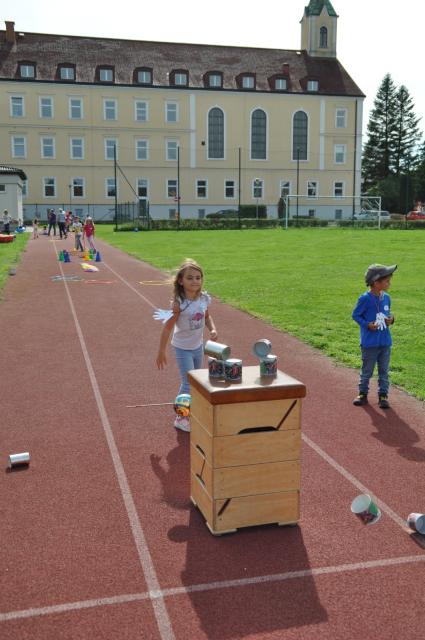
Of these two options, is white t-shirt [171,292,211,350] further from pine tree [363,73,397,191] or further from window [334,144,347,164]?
pine tree [363,73,397,191]

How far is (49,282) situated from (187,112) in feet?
189

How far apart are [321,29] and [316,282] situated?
70857mm

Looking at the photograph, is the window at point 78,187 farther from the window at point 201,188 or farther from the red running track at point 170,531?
the red running track at point 170,531

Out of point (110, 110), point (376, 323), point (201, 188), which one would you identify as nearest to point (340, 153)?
point (201, 188)

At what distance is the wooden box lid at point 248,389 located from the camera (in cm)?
440

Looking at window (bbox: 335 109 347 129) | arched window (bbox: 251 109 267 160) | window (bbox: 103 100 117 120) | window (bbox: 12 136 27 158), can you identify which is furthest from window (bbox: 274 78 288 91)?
window (bbox: 12 136 27 158)

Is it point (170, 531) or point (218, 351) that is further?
point (218, 351)

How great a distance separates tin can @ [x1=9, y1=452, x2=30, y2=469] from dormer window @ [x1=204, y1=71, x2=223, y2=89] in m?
73.4

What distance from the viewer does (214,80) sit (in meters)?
73.8

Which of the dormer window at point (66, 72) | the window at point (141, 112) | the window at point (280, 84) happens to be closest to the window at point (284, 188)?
the window at point (280, 84)

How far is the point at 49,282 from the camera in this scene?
2017cm

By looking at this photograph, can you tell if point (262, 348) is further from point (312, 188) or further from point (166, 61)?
point (166, 61)

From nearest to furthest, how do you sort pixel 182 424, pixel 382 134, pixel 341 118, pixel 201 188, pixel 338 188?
1. pixel 182 424
2. pixel 201 188
3. pixel 341 118
4. pixel 338 188
5. pixel 382 134

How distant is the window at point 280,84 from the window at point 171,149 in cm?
1380
